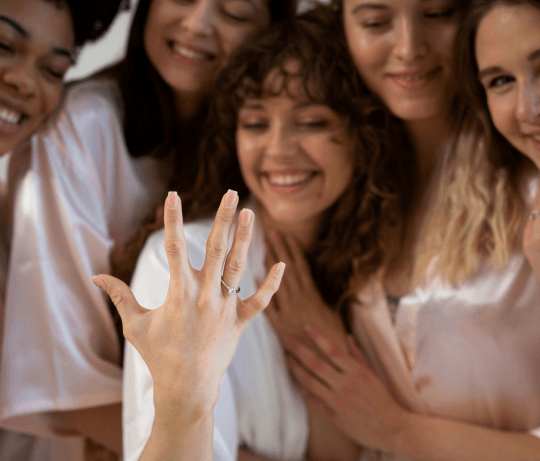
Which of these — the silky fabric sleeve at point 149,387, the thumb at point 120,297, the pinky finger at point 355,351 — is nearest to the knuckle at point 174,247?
the thumb at point 120,297

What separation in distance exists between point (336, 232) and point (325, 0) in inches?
26.6

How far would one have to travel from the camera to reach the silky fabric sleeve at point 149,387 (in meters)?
1.04

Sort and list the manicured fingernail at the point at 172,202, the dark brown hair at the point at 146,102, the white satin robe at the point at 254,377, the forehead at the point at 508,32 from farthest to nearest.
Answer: the dark brown hair at the point at 146,102, the white satin robe at the point at 254,377, the forehead at the point at 508,32, the manicured fingernail at the point at 172,202

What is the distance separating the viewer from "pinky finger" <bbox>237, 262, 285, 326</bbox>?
2.72ft

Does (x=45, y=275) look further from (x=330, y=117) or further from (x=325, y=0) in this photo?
(x=325, y=0)

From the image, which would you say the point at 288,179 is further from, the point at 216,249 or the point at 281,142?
the point at 216,249

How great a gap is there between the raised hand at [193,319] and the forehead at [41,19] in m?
0.78

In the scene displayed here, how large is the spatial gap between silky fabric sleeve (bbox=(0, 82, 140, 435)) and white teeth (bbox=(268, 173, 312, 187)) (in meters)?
0.45

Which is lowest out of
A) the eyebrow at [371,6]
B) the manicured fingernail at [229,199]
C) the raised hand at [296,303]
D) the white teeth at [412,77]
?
the raised hand at [296,303]

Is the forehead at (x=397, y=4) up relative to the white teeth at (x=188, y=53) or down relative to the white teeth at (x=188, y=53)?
up

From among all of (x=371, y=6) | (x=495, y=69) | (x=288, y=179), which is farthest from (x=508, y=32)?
(x=288, y=179)

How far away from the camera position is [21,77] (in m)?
1.29

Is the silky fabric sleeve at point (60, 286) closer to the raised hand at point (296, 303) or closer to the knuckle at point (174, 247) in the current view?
the raised hand at point (296, 303)

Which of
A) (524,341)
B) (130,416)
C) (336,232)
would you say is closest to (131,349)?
(130,416)
